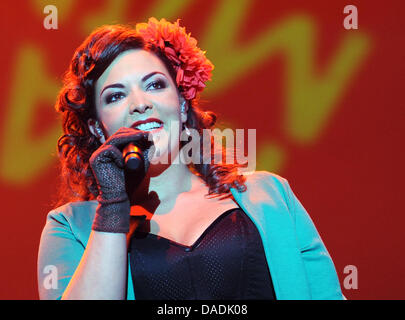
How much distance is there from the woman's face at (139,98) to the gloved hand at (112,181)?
0.20m

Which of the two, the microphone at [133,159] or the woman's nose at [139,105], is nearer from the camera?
the microphone at [133,159]

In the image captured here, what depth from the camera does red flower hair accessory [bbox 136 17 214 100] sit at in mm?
1462

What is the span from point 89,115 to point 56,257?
495mm

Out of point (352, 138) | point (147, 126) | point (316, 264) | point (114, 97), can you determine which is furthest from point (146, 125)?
point (352, 138)

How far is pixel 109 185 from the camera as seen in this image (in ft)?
3.60

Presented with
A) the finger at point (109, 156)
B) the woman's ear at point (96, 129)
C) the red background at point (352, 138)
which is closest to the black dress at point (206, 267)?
the finger at point (109, 156)

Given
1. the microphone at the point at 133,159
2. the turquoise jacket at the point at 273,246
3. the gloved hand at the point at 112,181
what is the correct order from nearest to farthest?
the microphone at the point at 133,159, the gloved hand at the point at 112,181, the turquoise jacket at the point at 273,246

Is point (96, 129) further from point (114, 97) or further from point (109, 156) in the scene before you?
point (109, 156)

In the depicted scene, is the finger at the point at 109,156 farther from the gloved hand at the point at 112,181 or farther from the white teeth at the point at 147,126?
the white teeth at the point at 147,126

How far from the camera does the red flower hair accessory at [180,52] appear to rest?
57.6 inches

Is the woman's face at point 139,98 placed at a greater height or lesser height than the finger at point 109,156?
greater

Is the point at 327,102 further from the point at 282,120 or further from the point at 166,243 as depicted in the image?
the point at 166,243

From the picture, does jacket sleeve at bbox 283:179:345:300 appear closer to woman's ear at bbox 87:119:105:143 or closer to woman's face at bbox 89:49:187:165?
woman's face at bbox 89:49:187:165
